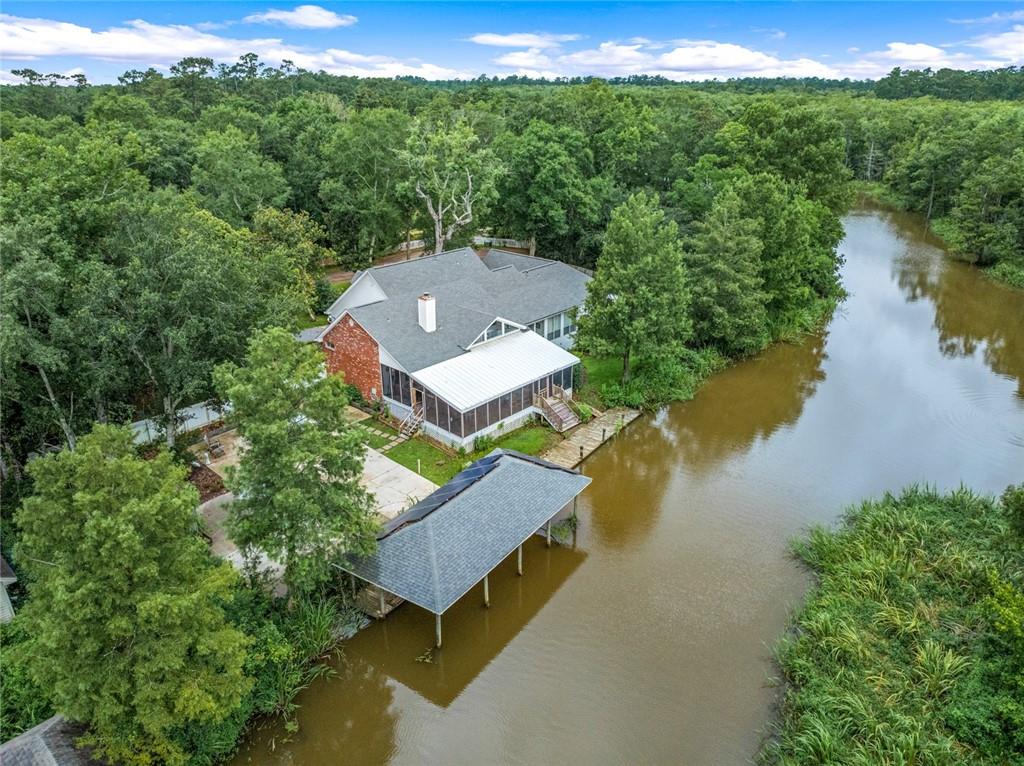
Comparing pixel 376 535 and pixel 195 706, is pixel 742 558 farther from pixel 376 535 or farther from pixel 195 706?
pixel 195 706

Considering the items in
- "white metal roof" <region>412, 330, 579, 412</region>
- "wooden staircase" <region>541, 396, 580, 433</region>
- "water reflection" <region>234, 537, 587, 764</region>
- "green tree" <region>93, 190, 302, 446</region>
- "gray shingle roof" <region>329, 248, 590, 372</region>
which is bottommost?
"water reflection" <region>234, 537, 587, 764</region>

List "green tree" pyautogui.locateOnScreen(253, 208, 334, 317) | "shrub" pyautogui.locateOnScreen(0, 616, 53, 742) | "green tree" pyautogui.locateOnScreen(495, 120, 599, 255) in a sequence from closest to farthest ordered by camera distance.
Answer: "shrub" pyautogui.locateOnScreen(0, 616, 53, 742) < "green tree" pyautogui.locateOnScreen(253, 208, 334, 317) < "green tree" pyautogui.locateOnScreen(495, 120, 599, 255)

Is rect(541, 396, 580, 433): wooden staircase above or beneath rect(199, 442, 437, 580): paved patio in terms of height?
above

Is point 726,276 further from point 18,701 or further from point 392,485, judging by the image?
point 18,701

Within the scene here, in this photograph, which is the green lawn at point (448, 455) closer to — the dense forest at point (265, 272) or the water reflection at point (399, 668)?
the dense forest at point (265, 272)

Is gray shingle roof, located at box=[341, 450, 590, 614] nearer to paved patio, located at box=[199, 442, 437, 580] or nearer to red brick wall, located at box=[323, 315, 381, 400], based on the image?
paved patio, located at box=[199, 442, 437, 580]

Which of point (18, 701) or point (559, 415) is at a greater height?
point (559, 415)

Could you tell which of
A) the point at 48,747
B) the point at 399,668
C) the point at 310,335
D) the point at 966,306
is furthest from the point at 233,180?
the point at 966,306

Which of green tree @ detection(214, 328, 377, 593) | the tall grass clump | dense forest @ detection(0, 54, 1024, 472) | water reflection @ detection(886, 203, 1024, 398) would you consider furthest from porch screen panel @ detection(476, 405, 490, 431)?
water reflection @ detection(886, 203, 1024, 398)
